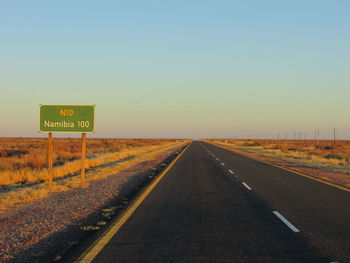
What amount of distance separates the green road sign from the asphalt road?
413cm

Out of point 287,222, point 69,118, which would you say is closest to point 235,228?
point 287,222

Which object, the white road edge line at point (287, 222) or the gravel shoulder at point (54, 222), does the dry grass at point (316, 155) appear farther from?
the gravel shoulder at point (54, 222)

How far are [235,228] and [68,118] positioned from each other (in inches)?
341

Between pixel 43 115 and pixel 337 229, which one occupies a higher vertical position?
pixel 43 115

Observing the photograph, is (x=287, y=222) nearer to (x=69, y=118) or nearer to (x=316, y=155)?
(x=69, y=118)

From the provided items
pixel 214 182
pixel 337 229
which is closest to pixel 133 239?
pixel 337 229

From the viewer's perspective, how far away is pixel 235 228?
6.49m

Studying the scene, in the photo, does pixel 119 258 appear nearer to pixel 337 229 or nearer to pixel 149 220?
pixel 149 220

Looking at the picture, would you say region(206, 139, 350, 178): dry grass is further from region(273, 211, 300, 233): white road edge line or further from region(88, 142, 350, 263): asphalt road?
region(273, 211, 300, 233): white road edge line

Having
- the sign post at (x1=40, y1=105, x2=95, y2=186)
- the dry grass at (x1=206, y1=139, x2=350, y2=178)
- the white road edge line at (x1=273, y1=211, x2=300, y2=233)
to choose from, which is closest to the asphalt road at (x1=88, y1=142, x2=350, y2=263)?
the white road edge line at (x1=273, y1=211, x2=300, y2=233)

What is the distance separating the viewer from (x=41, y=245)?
5.47 m

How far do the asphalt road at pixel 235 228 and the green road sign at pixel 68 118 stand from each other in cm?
413

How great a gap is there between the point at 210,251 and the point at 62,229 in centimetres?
301

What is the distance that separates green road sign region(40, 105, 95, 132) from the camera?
42.4 feet
